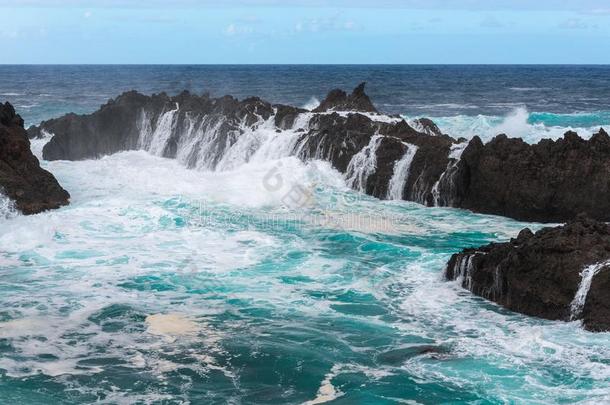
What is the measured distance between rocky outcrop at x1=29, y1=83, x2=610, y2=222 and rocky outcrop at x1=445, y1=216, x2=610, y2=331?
6.20 metres

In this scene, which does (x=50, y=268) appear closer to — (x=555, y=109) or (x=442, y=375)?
(x=442, y=375)

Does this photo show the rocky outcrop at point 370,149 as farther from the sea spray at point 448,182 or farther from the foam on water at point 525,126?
the foam on water at point 525,126

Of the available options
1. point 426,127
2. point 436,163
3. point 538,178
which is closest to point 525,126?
point 426,127

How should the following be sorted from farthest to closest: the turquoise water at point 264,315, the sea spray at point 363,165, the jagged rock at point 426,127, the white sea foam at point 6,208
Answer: the jagged rock at point 426,127
the sea spray at point 363,165
the white sea foam at point 6,208
the turquoise water at point 264,315

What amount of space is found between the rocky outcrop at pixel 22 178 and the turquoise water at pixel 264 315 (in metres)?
0.60

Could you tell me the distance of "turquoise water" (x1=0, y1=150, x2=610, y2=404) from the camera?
951cm

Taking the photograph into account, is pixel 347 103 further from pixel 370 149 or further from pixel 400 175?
pixel 400 175

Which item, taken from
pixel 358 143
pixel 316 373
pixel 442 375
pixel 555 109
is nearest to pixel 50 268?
pixel 316 373

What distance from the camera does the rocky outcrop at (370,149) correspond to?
1875 centimetres

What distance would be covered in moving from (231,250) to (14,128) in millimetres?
8612

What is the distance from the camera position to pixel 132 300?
1287 centimetres

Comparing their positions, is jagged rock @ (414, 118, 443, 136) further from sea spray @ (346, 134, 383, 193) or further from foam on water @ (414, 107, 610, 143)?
foam on water @ (414, 107, 610, 143)

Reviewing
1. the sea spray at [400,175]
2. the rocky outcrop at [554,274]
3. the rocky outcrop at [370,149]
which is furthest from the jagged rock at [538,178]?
the rocky outcrop at [554,274]

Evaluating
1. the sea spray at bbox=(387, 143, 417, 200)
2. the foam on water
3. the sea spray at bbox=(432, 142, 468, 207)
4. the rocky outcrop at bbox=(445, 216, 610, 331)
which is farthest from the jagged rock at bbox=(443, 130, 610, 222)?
the foam on water
